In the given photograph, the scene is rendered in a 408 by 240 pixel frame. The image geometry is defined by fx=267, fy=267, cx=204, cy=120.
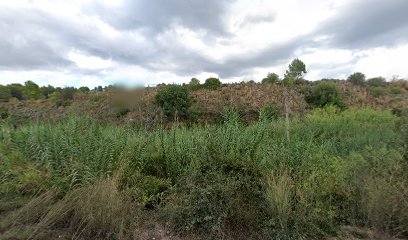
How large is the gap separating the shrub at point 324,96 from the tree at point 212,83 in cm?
752

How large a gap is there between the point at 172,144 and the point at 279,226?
2082 mm

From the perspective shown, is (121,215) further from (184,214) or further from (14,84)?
(14,84)

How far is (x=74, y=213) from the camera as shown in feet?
10.1

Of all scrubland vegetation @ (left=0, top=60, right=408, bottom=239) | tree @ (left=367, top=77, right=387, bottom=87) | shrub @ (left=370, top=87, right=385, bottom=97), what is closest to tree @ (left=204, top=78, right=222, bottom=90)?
shrub @ (left=370, top=87, right=385, bottom=97)

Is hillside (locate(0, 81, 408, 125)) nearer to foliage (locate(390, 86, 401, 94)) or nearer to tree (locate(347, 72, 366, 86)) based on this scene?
foliage (locate(390, 86, 401, 94))

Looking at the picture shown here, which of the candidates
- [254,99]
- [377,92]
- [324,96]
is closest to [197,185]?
[254,99]

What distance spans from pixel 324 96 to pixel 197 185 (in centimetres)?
1763

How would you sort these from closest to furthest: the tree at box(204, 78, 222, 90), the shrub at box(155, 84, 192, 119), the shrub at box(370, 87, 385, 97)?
the shrub at box(155, 84, 192, 119) < the shrub at box(370, 87, 385, 97) < the tree at box(204, 78, 222, 90)

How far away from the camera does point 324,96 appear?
736 inches

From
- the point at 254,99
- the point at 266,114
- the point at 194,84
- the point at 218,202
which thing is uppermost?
the point at 194,84

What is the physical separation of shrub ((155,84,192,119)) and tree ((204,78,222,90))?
5.81 meters

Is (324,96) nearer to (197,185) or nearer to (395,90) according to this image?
(395,90)

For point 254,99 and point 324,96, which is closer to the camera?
point 254,99

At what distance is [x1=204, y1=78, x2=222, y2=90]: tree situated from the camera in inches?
907
